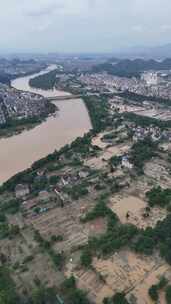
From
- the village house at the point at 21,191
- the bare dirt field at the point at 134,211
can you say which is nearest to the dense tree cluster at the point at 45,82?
the village house at the point at 21,191

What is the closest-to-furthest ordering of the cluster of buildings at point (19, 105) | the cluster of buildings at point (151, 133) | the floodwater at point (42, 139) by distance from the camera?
1. the floodwater at point (42, 139)
2. the cluster of buildings at point (151, 133)
3. the cluster of buildings at point (19, 105)

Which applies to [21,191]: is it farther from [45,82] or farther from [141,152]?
[45,82]

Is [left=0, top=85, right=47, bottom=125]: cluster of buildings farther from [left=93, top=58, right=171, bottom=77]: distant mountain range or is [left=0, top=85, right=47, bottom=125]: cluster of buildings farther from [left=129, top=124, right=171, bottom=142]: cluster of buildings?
[left=93, top=58, right=171, bottom=77]: distant mountain range

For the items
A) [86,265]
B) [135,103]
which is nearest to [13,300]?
[86,265]

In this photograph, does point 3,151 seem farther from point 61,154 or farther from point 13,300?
point 13,300

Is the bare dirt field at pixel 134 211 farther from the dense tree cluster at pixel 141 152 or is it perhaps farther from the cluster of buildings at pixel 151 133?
the cluster of buildings at pixel 151 133

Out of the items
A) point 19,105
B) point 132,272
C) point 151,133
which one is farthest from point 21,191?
point 19,105
